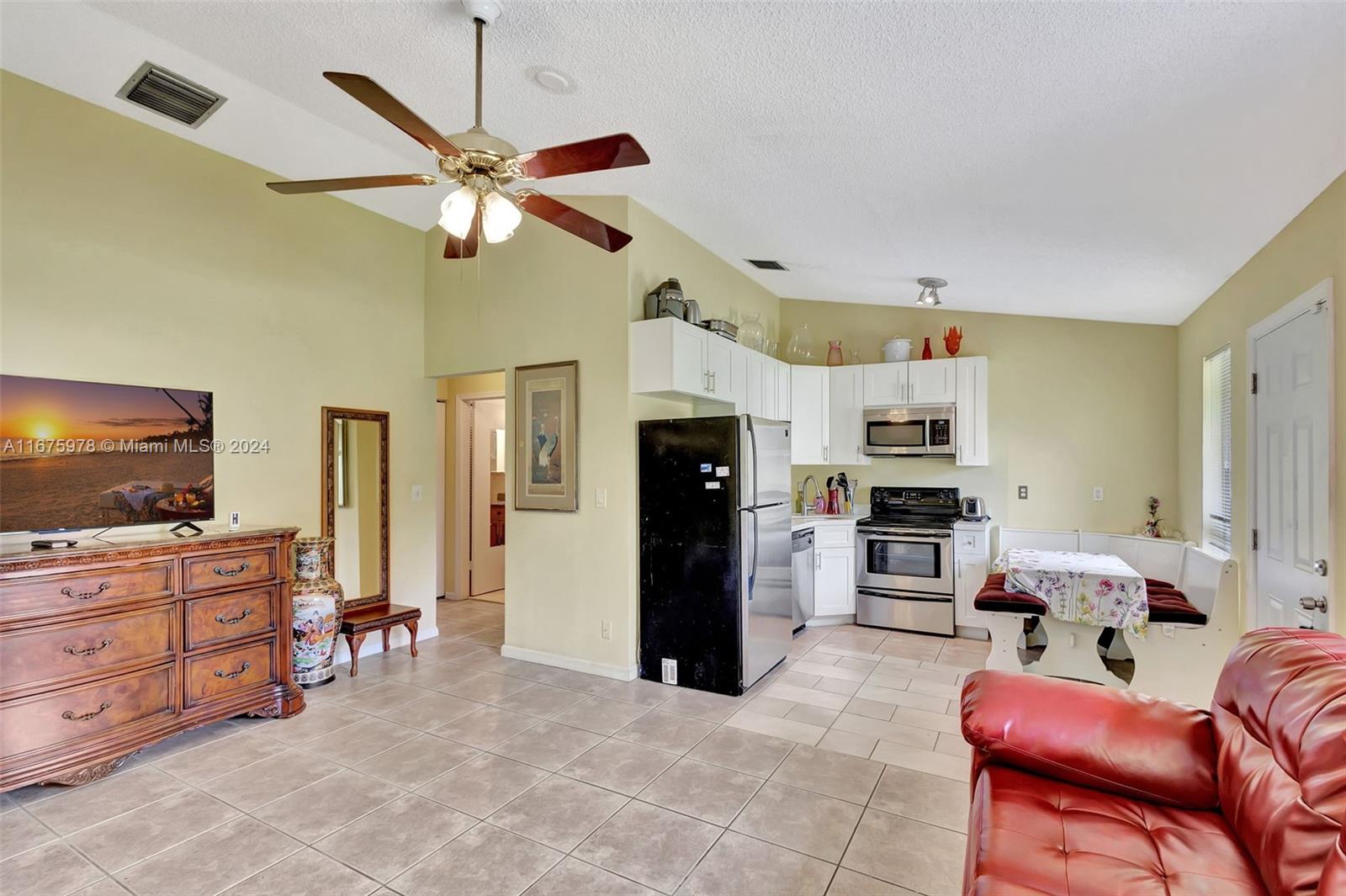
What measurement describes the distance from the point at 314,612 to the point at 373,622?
18.4 inches

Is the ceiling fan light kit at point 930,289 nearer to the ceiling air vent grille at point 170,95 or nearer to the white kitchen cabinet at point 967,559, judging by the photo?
the white kitchen cabinet at point 967,559

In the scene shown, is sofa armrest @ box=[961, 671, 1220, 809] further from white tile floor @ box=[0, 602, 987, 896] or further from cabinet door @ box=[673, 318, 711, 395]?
cabinet door @ box=[673, 318, 711, 395]

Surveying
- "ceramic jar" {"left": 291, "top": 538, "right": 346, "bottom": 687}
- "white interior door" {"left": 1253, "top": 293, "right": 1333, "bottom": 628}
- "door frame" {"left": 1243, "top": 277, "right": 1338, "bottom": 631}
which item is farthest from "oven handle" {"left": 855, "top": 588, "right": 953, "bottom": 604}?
"ceramic jar" {"left": 291, "top": 538, "right": 346, "bottom": 687}

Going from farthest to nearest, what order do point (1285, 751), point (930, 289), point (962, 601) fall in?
1. point (962, 601)
2. point (930, 289)
3. point (1285, 751)

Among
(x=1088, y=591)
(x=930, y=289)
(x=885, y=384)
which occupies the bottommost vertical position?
(x=1088, y=591)

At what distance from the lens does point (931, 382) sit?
535 centimetres

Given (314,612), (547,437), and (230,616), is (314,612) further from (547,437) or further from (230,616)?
(547,437)

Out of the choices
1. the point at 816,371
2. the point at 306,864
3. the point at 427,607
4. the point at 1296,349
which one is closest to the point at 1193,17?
the point at 1296,349

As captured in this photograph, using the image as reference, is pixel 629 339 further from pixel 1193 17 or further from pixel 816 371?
pixel 1193 17

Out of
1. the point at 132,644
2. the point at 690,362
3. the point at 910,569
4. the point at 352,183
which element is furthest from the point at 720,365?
the point at 132,644

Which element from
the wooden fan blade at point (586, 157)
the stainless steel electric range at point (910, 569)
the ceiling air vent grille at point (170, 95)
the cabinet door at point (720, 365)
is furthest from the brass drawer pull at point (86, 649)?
the stainless steel electric range at point (910, 569)

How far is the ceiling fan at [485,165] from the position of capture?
197 centimetres

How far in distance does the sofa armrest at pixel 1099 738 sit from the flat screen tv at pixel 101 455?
3.92 meters

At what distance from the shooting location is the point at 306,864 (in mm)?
2182
